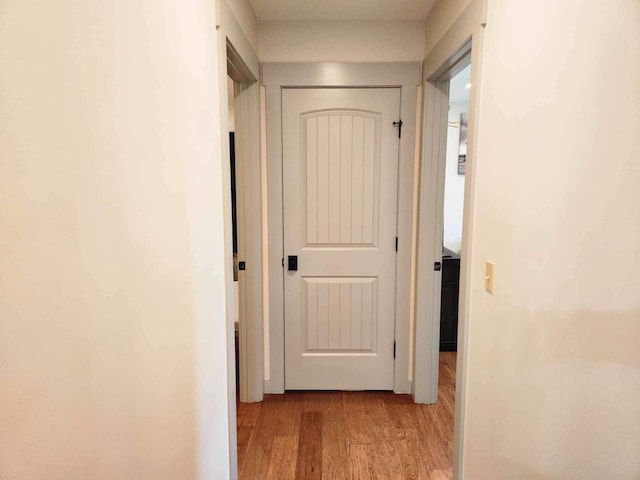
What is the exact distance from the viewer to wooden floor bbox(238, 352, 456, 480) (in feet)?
6.20

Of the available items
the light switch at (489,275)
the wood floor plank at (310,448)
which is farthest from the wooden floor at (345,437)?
the light switch at (489,275)

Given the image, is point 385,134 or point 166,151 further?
point 385,134

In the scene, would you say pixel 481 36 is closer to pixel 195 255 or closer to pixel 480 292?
pixel 480 292

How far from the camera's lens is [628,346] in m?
0.76

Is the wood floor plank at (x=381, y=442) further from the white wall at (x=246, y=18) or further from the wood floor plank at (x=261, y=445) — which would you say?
the white wall at (x=246, y=18)

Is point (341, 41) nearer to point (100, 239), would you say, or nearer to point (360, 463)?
point (100, 239)

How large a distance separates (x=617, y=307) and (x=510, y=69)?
0.84m

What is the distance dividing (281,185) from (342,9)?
3.67ft

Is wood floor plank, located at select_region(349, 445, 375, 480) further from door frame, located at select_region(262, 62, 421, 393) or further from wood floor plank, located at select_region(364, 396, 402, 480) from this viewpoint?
door frame, located at select_region(262, 62, 421, 393)

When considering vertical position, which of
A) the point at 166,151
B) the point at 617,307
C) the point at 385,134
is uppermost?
the point at 385,134

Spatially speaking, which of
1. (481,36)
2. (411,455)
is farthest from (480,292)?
(411,455)

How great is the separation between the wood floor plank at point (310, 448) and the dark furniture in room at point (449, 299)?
146 centimetres

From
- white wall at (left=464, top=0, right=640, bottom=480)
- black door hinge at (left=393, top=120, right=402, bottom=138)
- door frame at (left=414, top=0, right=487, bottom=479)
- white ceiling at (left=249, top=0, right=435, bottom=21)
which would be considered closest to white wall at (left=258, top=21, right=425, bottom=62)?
white ceiling at (left=249, top=0, right=435, bottom=21)

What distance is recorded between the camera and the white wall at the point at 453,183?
12.5 feet
